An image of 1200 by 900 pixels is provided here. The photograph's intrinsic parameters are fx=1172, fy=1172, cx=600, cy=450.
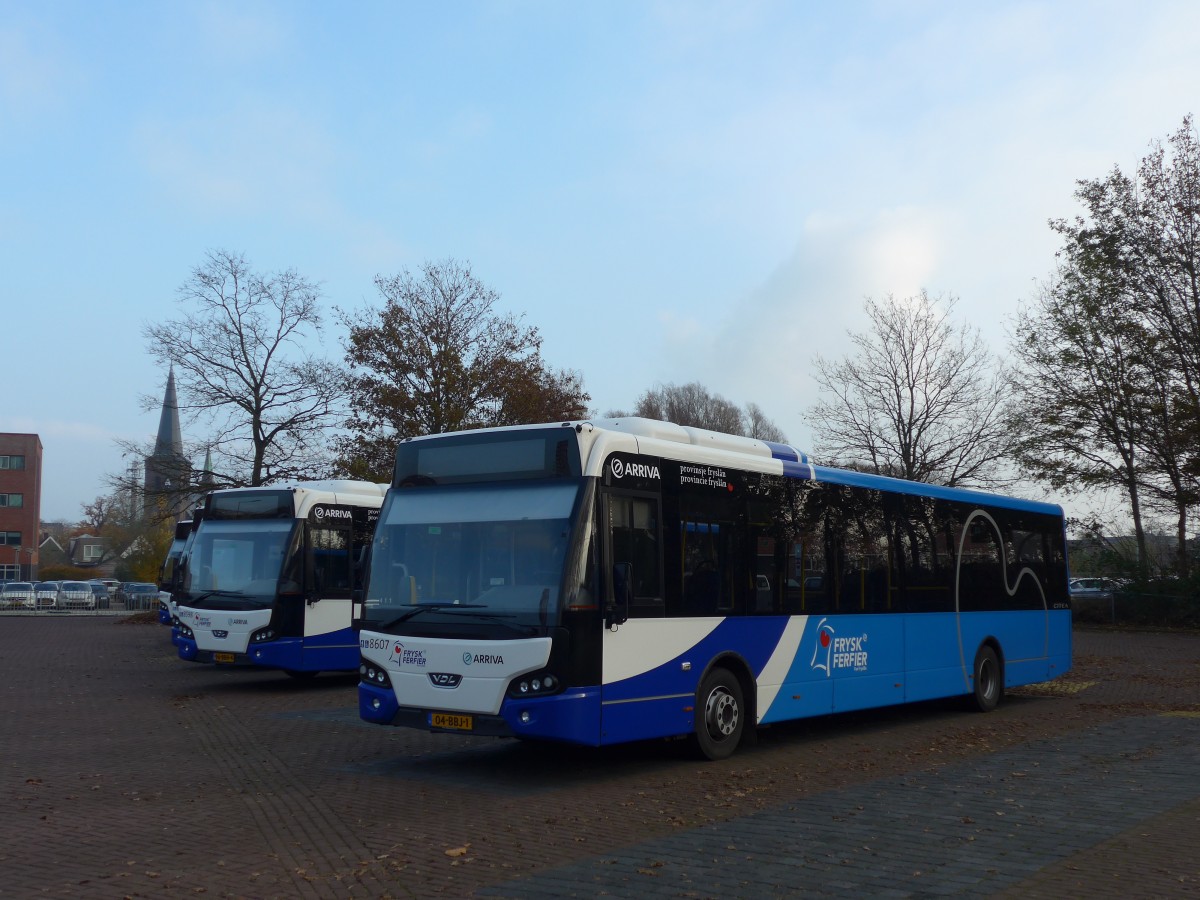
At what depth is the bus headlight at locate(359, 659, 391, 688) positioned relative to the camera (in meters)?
10.1

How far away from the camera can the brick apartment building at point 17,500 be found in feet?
294

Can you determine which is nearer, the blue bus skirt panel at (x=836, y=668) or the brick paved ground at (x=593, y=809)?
the brick paved ground at (x=593, y=809)

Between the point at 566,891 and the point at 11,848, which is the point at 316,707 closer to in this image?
the point at 11,848

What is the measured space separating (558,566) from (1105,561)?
34.4 meters

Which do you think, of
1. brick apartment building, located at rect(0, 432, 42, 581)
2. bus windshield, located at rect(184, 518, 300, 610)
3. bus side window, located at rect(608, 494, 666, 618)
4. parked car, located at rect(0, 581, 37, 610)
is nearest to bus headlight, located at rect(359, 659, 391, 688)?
bus side window, located at rect(608, 494, 666, 618)

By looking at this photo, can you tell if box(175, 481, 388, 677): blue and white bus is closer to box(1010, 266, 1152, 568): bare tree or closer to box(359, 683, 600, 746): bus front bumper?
box(359, 683, 600, 746): bus front bumper

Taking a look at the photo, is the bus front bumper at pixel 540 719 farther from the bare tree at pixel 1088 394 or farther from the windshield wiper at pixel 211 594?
the bare tree at pixel 1088 394

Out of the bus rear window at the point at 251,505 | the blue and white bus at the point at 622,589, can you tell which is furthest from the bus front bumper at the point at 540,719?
the bus rear window at the point at 251,505

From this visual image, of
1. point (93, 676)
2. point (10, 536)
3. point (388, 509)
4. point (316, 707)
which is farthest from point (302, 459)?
point (10, 536)

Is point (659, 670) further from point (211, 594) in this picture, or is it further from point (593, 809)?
point (211, 594)

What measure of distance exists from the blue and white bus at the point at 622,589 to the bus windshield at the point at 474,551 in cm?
2

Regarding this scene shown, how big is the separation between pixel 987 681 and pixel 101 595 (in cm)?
5254

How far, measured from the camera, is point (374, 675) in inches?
404

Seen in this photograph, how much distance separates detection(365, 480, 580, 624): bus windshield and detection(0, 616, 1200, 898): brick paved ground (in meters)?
1.52
